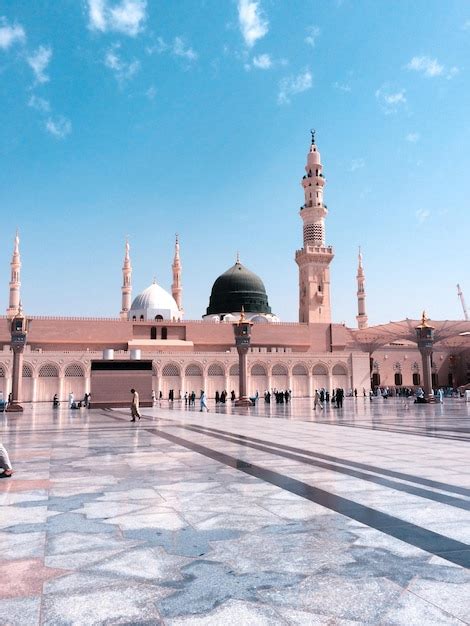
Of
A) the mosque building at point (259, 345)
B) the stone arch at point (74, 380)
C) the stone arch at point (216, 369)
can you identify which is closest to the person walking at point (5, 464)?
the mosque building at point (259, 345)

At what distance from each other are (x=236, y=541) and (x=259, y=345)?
137 ft

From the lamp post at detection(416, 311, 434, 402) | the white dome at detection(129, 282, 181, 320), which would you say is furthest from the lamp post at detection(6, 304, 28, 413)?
the white dome at detection(129, 282, 181, 320)

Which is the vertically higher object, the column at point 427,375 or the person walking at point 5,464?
the column at point 427,375

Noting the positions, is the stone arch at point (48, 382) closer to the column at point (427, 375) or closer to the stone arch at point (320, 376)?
the stone arch at point (320, 376)

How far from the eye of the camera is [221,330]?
45156 millimetres

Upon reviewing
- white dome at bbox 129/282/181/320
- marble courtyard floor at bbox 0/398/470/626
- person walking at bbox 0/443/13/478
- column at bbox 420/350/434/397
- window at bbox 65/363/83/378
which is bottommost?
marble courtyard floor at bbox 0/398/470/626

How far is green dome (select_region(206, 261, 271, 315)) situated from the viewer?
56219mm

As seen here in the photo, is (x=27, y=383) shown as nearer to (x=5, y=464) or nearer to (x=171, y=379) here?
(x=171, y=379)

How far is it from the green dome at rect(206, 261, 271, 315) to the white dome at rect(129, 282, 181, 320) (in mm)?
5744

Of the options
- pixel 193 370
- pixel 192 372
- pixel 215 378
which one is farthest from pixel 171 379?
pixel 215 378

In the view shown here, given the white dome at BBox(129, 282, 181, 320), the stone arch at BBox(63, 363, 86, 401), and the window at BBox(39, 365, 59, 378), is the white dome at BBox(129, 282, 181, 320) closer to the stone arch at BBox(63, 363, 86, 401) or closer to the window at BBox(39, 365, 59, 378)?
the stone arch at BBox(63, 363, 86, 401)

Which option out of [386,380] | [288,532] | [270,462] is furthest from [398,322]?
[288,532]

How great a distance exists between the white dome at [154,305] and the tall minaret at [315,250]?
40.2 ft

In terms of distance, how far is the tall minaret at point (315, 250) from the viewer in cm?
4738
